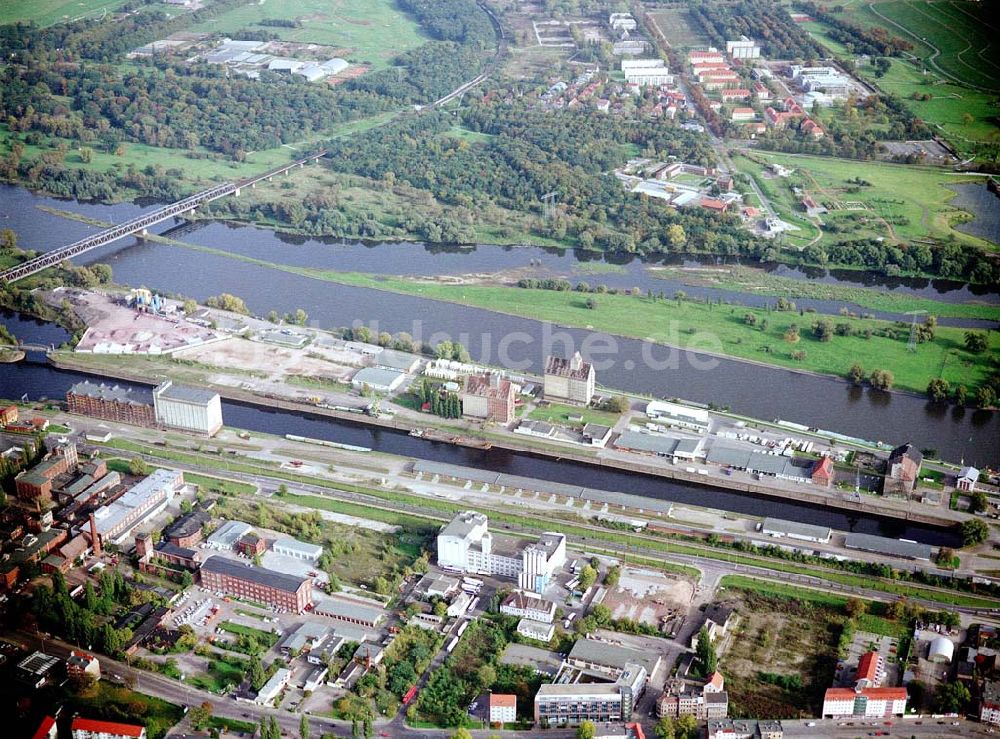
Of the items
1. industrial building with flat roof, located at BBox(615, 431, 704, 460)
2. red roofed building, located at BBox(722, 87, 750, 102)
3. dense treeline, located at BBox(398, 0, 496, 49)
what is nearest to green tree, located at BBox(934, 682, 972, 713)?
industrial building with flat roof, located at BBox(615, 431, 704, 460)

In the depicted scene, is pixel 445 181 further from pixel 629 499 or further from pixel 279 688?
pixel 279 688

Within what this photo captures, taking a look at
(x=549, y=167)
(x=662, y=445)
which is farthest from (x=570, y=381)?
(x=549, y=167)

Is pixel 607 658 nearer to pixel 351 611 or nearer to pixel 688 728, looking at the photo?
pixel 688 728

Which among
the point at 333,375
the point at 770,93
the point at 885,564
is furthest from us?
the point at 770,93

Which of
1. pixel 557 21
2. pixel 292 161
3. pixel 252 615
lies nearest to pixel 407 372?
pixel 252 615

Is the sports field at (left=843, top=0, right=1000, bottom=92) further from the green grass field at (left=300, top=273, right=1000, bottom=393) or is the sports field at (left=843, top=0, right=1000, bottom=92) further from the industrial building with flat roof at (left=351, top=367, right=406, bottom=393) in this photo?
the industrial building with flat roof at (left=351, top=367, right=406, bottom=393)

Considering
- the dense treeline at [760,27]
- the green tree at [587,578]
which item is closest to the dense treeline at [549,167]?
the dense treeline at [760,27]
